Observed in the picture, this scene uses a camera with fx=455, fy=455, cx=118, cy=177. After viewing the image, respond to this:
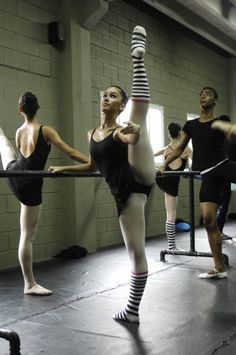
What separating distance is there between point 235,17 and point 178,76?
4.36ft

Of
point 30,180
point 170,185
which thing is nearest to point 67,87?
point 170,185

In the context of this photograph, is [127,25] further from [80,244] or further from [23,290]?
[23,290]

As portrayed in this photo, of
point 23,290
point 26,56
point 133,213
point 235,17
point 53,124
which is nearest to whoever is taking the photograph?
point 133,213

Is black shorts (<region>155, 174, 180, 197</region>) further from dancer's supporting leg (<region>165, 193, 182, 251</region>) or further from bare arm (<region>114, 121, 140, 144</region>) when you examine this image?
bare arm (<region>114, 121, 140, 144</region>)

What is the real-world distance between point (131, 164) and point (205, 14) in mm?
4725

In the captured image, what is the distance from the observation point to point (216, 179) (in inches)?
147

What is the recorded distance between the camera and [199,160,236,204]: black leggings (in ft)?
12.1

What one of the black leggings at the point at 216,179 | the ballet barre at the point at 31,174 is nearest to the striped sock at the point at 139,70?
the ballet barre at the point at 31,174

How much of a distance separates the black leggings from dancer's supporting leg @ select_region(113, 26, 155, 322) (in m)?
1.15

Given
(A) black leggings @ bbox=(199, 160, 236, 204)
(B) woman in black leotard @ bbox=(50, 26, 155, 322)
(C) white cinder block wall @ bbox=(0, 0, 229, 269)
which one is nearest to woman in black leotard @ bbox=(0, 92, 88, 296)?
(B) woman in black leotard @ bbox=(50, 26, 155, 322)

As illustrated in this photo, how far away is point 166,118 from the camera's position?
749 cm

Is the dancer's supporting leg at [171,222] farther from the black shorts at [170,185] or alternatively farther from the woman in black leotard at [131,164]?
the woman in black leotard at [131,164]

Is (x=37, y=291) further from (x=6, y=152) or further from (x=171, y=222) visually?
(x=171, y=222)

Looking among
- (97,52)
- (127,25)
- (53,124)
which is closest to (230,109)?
(127,25)
